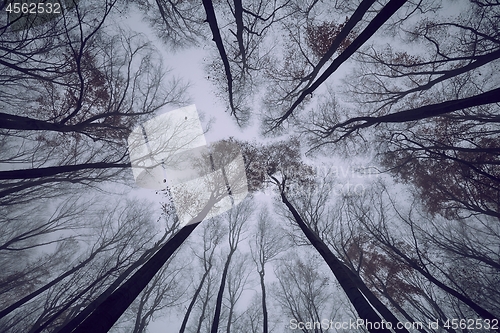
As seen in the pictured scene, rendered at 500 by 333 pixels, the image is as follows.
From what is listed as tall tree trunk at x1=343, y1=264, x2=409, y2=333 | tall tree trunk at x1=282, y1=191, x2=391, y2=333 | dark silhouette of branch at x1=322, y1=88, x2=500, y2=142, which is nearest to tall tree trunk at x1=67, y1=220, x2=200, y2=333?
tall tree trunk at x1=282, y1=191, x2=391, y2=333

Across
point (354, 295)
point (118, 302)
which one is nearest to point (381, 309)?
Result: point (354, 295)

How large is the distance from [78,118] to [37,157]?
2798 mm

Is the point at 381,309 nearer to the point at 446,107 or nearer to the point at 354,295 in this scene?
the point at 354,295

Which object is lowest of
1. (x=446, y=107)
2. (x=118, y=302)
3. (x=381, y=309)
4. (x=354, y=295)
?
(x=381, y=309)

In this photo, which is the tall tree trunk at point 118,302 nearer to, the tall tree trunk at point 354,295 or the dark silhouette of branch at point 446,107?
the tall tree trunk at point 354,295

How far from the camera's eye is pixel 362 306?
2914 millimetres

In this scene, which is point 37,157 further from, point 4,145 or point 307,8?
point 307,8

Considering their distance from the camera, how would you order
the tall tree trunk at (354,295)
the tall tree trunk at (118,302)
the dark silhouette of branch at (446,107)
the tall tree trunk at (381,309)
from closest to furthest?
the tall tree trunk at (118,302)
the tall tree trunk at (354,295)
the dark silhouette of branch at (446,107)
the tall tree trunk at (381,309)

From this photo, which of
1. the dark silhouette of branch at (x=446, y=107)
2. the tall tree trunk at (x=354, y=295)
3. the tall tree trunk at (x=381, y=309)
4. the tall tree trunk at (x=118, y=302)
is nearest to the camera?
the tall tree trunk at (x=118, y=302)

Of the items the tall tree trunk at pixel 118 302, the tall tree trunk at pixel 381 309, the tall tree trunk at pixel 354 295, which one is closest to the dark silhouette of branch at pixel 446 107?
the tall tree trunk at pixel 354 295

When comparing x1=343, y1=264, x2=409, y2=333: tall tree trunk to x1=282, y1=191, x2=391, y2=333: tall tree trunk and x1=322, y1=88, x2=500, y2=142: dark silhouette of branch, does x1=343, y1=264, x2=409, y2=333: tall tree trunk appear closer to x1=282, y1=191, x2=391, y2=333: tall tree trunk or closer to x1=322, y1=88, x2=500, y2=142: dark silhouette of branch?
x1=282, y1=191, x2=391, y2=333: tall tree trunk

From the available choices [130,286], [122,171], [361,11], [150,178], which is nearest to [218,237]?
[150,178]

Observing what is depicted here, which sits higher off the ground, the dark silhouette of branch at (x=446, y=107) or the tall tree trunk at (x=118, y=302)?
the dark silhouette of branch at (x=446, y=107)

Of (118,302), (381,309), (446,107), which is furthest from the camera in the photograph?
(381,309)
